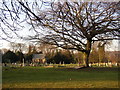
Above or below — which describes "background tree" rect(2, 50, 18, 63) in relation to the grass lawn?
above

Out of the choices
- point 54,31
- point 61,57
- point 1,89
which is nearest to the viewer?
point 1,89

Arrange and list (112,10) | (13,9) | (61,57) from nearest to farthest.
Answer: (13,9), (112,10), (61,57)

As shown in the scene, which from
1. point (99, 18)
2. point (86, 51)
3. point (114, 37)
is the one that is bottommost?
point (86, 51)

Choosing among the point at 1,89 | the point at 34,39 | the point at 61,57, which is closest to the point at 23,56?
the point at 61,57

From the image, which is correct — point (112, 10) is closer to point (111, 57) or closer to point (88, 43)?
point (88, 43)

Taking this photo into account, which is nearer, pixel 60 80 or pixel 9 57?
pixel 60 80

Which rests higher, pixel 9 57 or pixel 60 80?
pixel 9 57

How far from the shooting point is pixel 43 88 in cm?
796

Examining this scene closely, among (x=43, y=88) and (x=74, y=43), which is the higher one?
(x=74, y=43)

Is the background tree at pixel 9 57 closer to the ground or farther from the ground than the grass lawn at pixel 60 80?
farther from the ground

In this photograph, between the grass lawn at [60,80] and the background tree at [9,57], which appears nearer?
the grass lawn at [60,80]

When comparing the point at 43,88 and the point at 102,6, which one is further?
the point at 102,6

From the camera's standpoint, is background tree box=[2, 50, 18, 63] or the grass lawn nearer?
the grass lawn

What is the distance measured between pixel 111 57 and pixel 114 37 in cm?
2789
